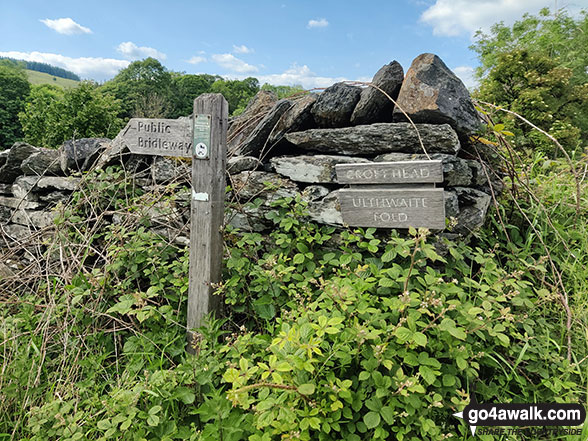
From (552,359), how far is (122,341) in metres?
3.16

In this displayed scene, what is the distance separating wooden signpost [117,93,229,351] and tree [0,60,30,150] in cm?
2820

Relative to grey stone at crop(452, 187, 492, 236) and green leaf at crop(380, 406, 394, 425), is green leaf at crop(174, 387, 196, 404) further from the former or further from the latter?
grey stone at crop(452, 187, 492, 236)

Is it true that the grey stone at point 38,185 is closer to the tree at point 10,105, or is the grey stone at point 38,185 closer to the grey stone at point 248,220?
the grey stone at point 248,220

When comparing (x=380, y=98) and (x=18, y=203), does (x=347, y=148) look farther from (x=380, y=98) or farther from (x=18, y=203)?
(x=18, y=203)

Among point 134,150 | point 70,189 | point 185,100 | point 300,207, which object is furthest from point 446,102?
point 185,100

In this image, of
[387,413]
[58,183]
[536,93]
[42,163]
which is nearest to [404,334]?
[387,413]

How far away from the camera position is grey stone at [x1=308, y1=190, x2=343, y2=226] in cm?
270

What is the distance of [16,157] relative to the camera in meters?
4.36

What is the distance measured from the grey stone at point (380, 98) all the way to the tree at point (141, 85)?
98.4ft

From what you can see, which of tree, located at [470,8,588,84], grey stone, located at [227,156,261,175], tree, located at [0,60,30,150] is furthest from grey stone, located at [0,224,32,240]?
tree, located at [0,60,30,150]

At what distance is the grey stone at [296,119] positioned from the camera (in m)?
3.08

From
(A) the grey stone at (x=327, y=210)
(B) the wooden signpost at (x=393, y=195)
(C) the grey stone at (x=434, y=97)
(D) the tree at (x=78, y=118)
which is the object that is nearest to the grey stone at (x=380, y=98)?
(C) the grey stone at (x=434, y=97)

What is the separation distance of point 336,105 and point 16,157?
4325mm

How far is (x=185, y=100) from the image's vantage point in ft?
124
